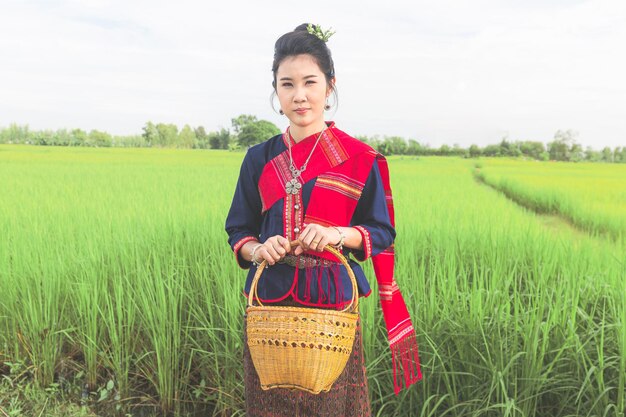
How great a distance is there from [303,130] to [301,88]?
114 millimetres

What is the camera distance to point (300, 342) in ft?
3.67

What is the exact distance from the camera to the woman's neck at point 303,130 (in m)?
1.34

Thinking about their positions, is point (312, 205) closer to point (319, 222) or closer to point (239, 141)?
point (319, 222)

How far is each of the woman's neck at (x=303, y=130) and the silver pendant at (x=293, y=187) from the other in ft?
0.40

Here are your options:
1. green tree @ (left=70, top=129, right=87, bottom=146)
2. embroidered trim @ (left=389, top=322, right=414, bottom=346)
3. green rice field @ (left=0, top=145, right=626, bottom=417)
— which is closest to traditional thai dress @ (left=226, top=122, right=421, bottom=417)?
embroidered trim @ (left=389, top=322, right=414, bottom=346)

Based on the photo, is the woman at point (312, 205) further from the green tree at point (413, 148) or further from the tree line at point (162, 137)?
the green tree at point (413, 148)

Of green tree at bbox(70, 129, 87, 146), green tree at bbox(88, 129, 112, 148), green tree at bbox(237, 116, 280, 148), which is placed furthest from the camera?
green tree at bbox(88, 129, 112, 148)

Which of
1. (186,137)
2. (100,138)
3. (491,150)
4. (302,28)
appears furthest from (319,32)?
(491,150)

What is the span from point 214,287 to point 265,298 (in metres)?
1.23

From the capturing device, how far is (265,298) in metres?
1.34

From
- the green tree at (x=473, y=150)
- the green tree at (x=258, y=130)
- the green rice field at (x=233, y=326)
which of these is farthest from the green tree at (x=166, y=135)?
the green rice field at (x=233, y=326)

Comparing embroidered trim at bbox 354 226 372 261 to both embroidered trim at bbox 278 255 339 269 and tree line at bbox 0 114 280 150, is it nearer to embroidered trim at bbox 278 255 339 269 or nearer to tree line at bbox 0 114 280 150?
embroidered trim at bbox 278 255 339 269

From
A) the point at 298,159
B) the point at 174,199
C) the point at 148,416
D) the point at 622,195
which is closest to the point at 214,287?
the point at 148,416

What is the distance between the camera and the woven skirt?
132cm
